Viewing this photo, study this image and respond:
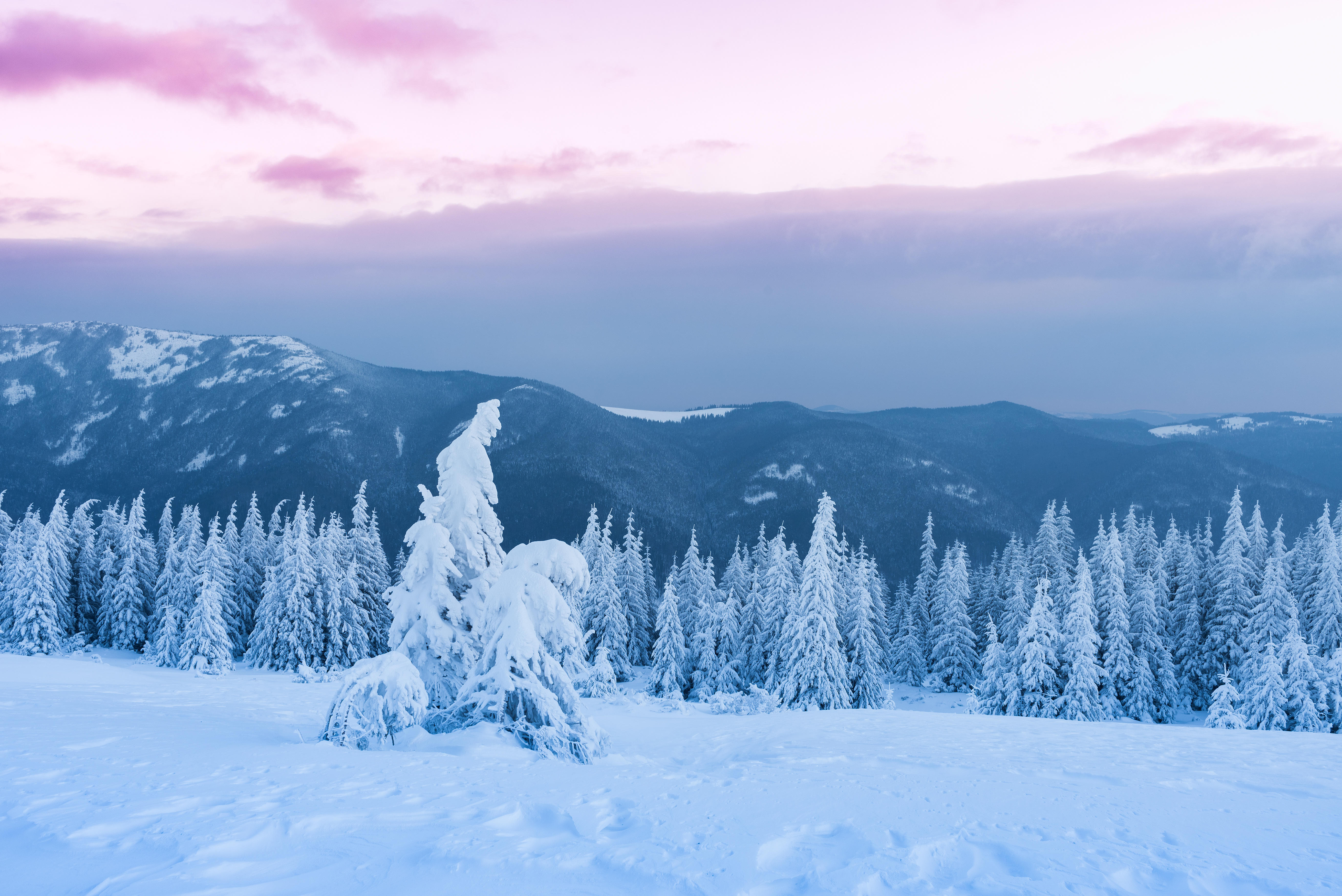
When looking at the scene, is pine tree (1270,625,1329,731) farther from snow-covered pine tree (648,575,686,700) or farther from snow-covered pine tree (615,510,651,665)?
snow-covered pine tree (615,510,651,665)

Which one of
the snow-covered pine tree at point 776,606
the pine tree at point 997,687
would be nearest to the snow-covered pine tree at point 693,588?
the snow-covered pine tree at point 776,606

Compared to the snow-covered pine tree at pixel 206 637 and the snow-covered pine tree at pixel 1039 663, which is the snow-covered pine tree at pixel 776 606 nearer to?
the snow-covered pine tree at pixel 1039 663

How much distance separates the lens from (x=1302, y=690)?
30625 mm

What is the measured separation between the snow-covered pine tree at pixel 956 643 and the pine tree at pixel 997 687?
42.9ft

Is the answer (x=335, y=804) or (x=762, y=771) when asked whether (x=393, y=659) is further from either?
(x=762, y=771)

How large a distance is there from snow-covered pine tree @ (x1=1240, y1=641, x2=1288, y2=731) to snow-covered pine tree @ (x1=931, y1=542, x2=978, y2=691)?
19273mm

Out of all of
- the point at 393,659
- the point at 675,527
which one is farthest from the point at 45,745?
the point at 675,527

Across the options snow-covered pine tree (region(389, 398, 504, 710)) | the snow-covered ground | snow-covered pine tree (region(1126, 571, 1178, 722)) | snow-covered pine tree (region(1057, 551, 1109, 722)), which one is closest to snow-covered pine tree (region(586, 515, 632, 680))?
snow-covered pine tree (region(1057, 551, 1109, 722))

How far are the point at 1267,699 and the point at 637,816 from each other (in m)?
35.3

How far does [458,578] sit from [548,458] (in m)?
172

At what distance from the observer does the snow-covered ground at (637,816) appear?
6.44 m

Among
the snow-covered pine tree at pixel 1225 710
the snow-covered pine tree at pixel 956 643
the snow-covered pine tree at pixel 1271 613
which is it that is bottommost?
the snow-covered pine tree at pixel 956 643

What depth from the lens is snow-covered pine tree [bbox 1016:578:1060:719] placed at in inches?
1347

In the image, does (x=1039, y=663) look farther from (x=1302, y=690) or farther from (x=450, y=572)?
(x=450, y=572)
